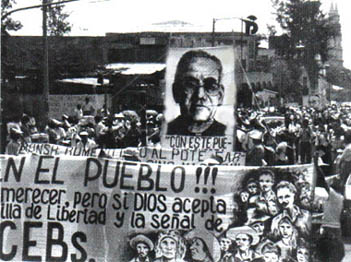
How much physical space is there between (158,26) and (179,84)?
2611 inches

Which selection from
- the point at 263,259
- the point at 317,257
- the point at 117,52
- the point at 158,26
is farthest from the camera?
the point at 158,26

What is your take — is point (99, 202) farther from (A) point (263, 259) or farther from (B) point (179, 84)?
(B) point (179, 84)

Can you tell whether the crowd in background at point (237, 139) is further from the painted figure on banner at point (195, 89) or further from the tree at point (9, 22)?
the tree at point (9, 22)

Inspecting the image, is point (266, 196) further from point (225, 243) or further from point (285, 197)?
point (225, 243)

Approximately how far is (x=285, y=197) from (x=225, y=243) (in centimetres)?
65

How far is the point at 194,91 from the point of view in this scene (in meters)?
13.8

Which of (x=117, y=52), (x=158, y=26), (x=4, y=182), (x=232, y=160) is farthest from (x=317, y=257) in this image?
(x=158, y=26)

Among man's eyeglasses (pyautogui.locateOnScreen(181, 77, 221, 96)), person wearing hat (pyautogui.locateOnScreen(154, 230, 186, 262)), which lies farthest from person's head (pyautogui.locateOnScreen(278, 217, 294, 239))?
man's eyeglasses (pyautogui.locateOnScreen(181, 77, 221, 96))

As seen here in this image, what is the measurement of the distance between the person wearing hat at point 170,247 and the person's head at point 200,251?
8cm

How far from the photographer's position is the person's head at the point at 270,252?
23.5 ft

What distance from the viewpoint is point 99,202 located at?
7.36m

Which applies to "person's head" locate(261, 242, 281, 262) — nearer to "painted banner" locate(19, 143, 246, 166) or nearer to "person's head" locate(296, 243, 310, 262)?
"person's head" locate(296, 243, 310, 262)

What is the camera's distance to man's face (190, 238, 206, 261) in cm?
714

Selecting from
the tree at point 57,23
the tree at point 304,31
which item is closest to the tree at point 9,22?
the tree at point 57,23
